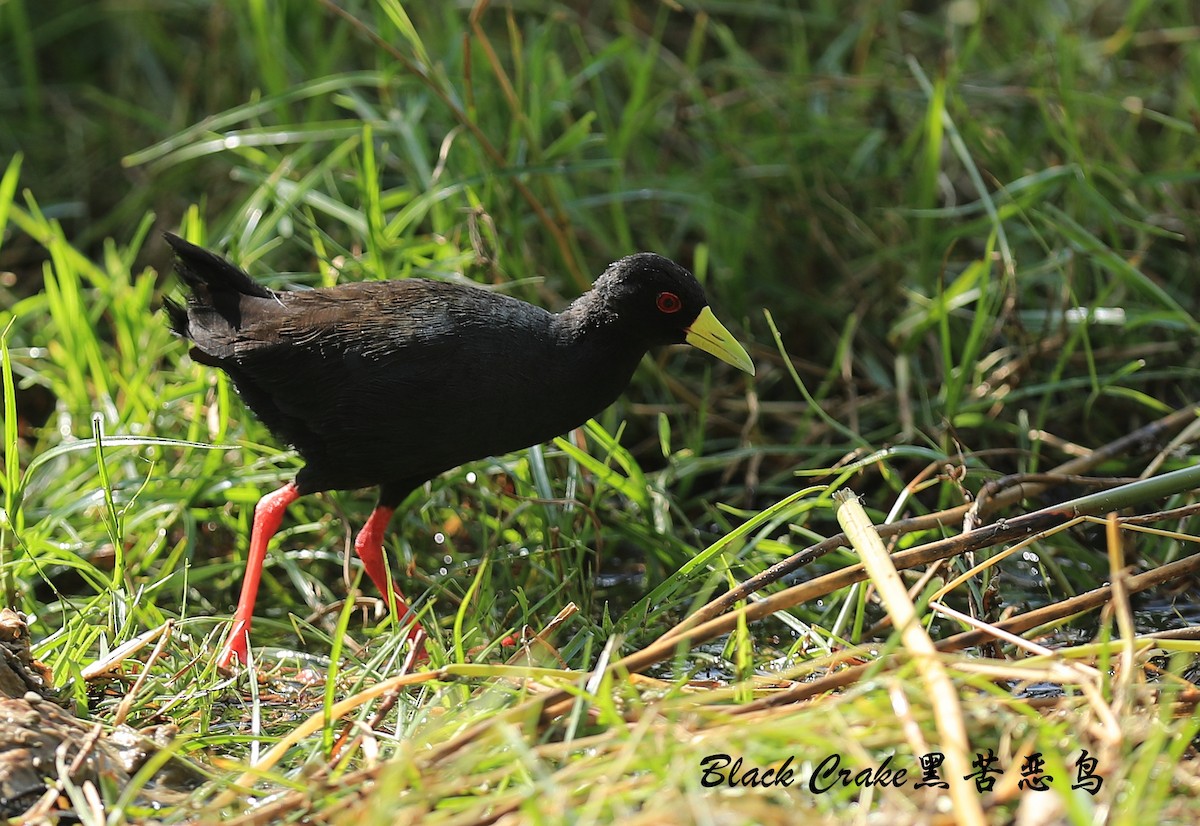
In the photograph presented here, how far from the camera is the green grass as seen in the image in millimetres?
2428

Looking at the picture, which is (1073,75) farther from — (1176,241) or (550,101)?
(550,101)

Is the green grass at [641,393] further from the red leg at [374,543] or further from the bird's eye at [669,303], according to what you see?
the bird's eye at [669,303]

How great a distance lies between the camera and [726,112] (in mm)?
5461

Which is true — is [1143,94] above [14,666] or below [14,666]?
above

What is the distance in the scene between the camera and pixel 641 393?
478cm

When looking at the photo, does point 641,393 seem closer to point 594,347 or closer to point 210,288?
point 594,347

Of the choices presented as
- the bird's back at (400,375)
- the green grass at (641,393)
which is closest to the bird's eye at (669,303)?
the bird's back at (400,375)

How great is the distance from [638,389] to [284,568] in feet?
4.64

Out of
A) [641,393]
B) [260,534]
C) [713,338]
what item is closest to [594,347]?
[713,338]

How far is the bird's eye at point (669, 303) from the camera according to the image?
346cm

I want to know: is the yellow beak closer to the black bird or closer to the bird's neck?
the black bird

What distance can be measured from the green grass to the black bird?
0.22 m

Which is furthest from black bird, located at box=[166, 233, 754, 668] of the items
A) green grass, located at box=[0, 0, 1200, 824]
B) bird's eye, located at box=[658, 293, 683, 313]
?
green grass, located at box=[0, 0, 1200, 824]

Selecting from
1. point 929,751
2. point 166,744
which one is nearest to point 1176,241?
point 929,751
